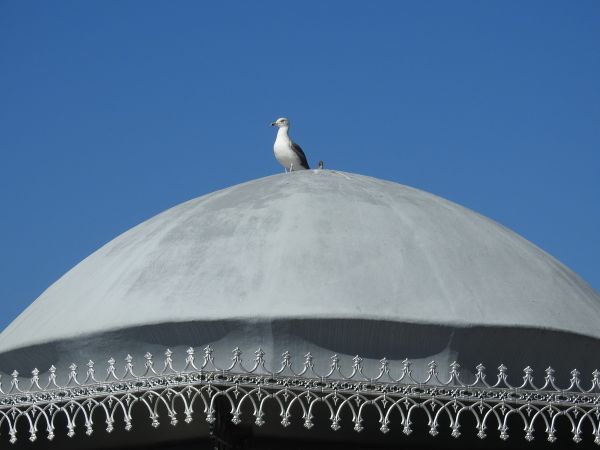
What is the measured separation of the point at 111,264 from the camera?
48.6 feet

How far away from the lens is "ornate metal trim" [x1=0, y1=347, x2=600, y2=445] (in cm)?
1246

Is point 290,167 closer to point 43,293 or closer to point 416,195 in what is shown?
point 416,195

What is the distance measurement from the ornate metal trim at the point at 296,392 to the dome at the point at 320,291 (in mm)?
250

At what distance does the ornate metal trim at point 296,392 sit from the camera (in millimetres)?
12461

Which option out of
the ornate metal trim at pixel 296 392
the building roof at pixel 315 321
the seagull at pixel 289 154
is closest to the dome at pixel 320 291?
the building roof at pixel 315 321

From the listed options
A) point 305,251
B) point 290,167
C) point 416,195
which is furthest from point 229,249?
point 290,167

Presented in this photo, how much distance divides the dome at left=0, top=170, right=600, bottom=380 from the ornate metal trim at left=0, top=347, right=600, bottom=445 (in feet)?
0.82

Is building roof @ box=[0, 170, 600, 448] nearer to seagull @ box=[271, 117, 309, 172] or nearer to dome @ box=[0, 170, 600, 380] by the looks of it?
dome @ box=[0, 170, 600, 380]

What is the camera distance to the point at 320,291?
13.1 metres

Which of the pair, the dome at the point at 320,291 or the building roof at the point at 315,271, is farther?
the building roof at the point at 315,271

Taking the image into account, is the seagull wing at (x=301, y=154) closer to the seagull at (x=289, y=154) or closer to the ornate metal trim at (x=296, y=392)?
the seagull at (x=289, y=154)

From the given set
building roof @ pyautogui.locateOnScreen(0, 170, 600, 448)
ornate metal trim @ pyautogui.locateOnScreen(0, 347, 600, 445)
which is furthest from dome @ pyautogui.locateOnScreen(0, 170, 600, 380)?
ornate metal trim @ pyautogui.locateOnScreen(0, 347, 600, 445)

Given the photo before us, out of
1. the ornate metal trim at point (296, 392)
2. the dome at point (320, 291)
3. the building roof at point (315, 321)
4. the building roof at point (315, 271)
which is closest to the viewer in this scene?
the ornate metal trim at point (296, 392)

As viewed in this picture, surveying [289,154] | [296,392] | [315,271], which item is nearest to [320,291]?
[315,271]
